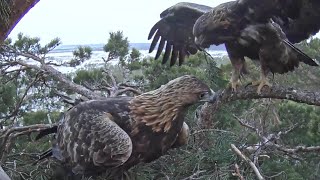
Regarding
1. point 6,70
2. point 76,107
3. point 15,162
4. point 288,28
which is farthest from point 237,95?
point 6,70

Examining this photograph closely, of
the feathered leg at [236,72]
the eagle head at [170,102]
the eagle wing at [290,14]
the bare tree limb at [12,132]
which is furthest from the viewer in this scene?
the bare tree limb at [12,132]

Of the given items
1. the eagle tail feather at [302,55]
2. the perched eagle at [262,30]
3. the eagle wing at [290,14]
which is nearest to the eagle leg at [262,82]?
the perched eagle at [262,30]

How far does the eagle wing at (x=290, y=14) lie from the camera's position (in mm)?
3594

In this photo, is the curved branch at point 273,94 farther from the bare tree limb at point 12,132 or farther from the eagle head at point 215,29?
the bare tree limb at point 12,132

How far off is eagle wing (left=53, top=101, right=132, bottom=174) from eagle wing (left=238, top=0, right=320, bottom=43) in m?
1.25

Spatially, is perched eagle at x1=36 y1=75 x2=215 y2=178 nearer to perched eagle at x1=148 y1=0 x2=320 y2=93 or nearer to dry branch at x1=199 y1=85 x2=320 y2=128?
dry branch at x1=199 y1=85 x2=320 y2=128

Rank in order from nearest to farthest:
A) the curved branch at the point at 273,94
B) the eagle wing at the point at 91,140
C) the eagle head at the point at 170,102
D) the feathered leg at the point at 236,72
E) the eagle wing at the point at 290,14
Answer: the curved branch at the point at 273,94
the eagle wing at the point at 91,140
the eagle head at the point at 170,102
the eagle wing at the point at 290,14
the feathered leg at the point at 236,72

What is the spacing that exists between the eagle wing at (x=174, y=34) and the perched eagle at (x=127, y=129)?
1.31 meters

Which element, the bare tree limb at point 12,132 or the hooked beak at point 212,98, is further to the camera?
the bare tree limb at point 12,132

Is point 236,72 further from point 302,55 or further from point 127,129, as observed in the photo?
point 127,129

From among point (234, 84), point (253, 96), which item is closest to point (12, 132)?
point (234, 84)

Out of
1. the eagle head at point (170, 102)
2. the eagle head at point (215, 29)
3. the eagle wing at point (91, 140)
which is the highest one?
the eagle head at point (215, 29)

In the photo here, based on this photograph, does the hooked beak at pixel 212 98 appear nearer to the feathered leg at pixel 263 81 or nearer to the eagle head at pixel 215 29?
the feathered leg at pixel 263 81

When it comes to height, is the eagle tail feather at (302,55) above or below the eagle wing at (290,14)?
below
